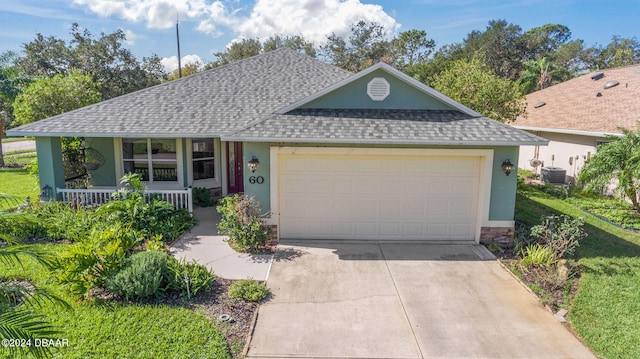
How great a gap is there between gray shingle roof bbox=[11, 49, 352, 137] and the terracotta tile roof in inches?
407

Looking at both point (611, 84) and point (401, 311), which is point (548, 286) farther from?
point (611, 84)

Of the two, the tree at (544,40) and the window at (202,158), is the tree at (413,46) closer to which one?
the tree at (544,40)

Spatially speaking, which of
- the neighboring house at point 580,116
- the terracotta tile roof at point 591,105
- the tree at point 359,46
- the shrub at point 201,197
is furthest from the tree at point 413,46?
the shrub at point 201,197

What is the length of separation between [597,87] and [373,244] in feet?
58.1

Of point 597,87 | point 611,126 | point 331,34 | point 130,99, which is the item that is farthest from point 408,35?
point 130,99

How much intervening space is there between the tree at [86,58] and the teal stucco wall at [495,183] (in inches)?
1113

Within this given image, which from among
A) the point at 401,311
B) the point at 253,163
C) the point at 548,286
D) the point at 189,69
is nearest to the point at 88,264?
the point at 253,163

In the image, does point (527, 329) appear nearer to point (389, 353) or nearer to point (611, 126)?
point (389, 353)

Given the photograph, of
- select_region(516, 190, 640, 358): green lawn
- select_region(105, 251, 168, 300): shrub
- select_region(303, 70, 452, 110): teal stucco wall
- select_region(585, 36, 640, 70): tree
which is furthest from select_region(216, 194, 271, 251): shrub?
select_region(585, 36, 640, 70): tree

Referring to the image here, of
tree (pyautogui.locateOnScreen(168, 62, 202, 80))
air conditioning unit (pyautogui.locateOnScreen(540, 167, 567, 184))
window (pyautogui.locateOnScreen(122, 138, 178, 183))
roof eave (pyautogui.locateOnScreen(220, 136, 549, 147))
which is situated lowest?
air conditioning unit (pyautogui.locateOnScreen(540, 167, 567, 184))

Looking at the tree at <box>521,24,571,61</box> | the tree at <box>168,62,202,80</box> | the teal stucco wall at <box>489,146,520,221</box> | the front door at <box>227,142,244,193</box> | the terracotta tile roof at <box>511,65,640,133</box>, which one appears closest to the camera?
the teal stucco wall at <box>489,146,520,221</box>

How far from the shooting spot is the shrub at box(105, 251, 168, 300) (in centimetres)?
612

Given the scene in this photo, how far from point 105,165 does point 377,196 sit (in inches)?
365

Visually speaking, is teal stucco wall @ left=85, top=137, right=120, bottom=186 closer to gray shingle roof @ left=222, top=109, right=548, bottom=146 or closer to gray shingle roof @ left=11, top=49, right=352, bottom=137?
gray shingle roof @ left=11, top=49, right=352, bottom=137
